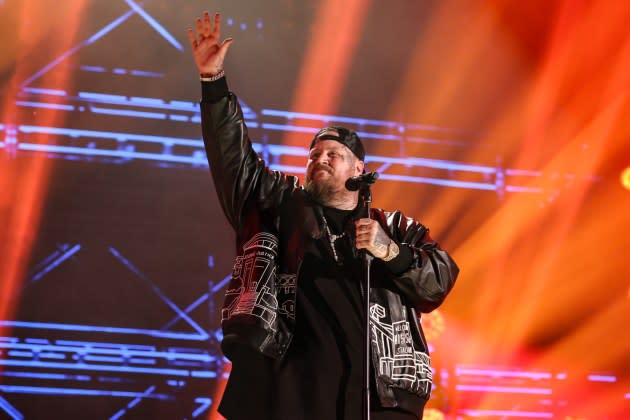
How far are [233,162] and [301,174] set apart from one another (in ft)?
8.43

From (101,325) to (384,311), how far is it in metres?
2.44

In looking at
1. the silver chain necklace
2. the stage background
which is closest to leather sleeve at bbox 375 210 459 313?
the silver chain necklace

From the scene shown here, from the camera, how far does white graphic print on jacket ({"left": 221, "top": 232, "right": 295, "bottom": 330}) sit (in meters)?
1.97

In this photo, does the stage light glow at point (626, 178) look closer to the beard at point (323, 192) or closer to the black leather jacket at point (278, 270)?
the black leather jacket at point (278, 270)

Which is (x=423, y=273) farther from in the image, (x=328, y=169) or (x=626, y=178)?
(x=626, y=178)

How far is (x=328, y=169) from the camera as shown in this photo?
2307 millimetres

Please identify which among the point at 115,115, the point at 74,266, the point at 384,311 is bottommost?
the point at 384,311

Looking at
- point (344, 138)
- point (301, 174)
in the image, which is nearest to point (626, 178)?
point (301, 174)

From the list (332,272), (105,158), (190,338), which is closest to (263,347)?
(332,272)

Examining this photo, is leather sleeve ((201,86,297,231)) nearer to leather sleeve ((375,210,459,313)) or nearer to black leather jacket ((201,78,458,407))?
black leather jacket ((201,78,458,407))

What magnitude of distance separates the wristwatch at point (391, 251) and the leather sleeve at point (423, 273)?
77 mm

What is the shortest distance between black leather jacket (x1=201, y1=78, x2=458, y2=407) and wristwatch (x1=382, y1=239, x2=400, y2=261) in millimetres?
78

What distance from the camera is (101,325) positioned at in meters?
4.10

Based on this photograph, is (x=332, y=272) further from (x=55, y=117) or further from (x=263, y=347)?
(x=55, y=117)
